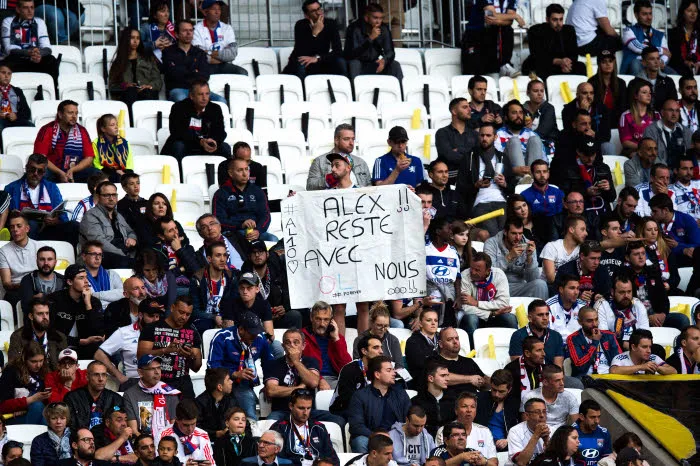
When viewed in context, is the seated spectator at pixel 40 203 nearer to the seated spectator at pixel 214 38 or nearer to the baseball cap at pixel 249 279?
the baseball cap at pixel 249 279

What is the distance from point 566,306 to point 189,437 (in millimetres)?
3770

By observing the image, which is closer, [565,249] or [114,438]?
[114,438]

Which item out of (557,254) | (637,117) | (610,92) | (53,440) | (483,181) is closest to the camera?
(53,440)

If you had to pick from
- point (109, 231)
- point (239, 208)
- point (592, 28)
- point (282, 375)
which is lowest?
point (282, 375)

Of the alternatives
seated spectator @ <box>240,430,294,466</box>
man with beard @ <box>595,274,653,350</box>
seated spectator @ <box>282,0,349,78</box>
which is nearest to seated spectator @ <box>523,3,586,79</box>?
seated spectator @ <box>282,0,349,78</box>

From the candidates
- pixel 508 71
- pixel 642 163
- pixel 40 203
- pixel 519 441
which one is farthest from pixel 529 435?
pixel 508 71

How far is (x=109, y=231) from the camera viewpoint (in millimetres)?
14250

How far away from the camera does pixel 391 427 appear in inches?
484

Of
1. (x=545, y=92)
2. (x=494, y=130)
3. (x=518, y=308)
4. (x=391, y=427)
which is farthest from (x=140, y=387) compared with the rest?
(x=545, y=92)

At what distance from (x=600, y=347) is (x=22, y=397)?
461 centimetres

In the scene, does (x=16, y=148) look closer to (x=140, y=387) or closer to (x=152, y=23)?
(x=152, y=23)

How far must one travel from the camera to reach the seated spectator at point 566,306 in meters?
13.9

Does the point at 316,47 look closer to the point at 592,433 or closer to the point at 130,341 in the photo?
the point at 130,341

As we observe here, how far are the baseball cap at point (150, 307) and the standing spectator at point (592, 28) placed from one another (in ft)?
26.0
